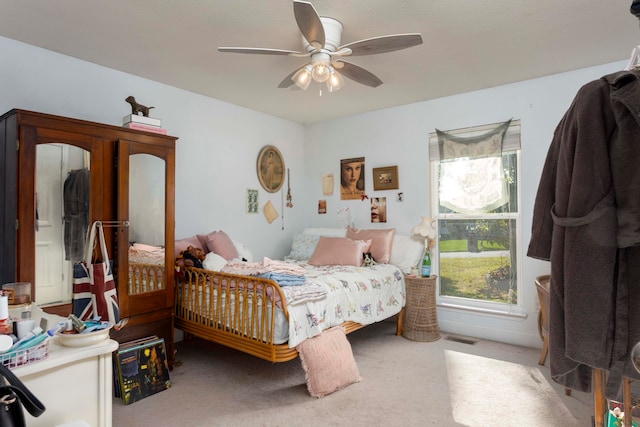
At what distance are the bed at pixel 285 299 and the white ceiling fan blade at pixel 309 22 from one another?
1465mm

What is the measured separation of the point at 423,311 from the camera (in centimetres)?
366

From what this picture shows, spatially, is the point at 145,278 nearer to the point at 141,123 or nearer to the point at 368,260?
the point at 141,123

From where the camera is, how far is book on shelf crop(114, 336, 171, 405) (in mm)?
2434

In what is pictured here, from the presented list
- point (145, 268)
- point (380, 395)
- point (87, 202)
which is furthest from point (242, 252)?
point (380, 395)

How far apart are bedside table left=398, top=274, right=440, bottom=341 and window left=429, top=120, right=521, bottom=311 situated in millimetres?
360

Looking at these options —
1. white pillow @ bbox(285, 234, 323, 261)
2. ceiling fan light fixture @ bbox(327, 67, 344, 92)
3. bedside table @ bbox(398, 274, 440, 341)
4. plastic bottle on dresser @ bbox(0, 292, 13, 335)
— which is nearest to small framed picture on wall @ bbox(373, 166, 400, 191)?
white pillow @ bbox(285, 234, 323, 261)

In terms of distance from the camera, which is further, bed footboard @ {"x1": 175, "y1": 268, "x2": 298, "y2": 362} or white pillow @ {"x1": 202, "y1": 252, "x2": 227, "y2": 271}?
white pillow @ {"x1": 202, "y1": 252, "x2": 227, "y2": 271}

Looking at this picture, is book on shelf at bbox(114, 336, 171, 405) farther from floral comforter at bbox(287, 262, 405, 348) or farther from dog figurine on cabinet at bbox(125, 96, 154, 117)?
dog figurine on cabinet at bbox(125, 96, 154, 117)

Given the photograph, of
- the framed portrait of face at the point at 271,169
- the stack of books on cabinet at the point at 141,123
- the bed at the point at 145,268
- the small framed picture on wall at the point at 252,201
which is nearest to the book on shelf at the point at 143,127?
the stack of books on cabinet at the point at 141,123

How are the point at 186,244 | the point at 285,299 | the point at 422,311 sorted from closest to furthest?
1. the point at 285,299
2. the point at 186,244
3. the point at 422,311

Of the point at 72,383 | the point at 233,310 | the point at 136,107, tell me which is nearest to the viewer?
the point at 72,383

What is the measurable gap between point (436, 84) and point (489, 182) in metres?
1.09

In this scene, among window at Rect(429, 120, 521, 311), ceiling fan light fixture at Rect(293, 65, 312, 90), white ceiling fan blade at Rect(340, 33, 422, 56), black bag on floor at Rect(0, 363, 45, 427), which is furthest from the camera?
window at Rect(429, 120, 521, 311)

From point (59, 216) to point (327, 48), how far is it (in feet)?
6.49
